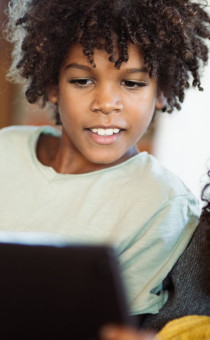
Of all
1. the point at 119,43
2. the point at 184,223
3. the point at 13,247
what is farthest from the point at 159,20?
the point at 13,247

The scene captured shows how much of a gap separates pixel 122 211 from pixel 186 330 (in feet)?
0.96

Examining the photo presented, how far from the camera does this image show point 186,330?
1.03m

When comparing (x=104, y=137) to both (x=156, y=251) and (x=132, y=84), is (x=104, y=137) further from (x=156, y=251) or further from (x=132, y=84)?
(x=156, y=251)

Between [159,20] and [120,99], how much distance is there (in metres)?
0.18

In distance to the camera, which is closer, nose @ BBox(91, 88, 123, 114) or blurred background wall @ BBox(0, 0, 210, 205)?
nose @ BBox(91, 88, 123, 114)

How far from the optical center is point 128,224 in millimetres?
1195

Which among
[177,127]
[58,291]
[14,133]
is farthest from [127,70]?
[177,127]

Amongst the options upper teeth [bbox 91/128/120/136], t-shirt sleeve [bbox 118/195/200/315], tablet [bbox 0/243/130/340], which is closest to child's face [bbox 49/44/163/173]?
upper teeth [bbox 91/128/120/136]

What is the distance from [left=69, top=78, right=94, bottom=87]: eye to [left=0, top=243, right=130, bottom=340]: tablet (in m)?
0.61

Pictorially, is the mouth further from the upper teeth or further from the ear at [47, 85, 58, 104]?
the ear at [47, 85, 58, 104]

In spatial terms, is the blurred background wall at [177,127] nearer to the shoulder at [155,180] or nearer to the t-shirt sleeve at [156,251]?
the shoulder at [155,180]

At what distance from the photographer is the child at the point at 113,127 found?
1185 millimetres

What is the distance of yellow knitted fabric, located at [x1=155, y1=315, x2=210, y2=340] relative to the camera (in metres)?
1.01

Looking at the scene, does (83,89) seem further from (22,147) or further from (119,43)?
(22,147)
